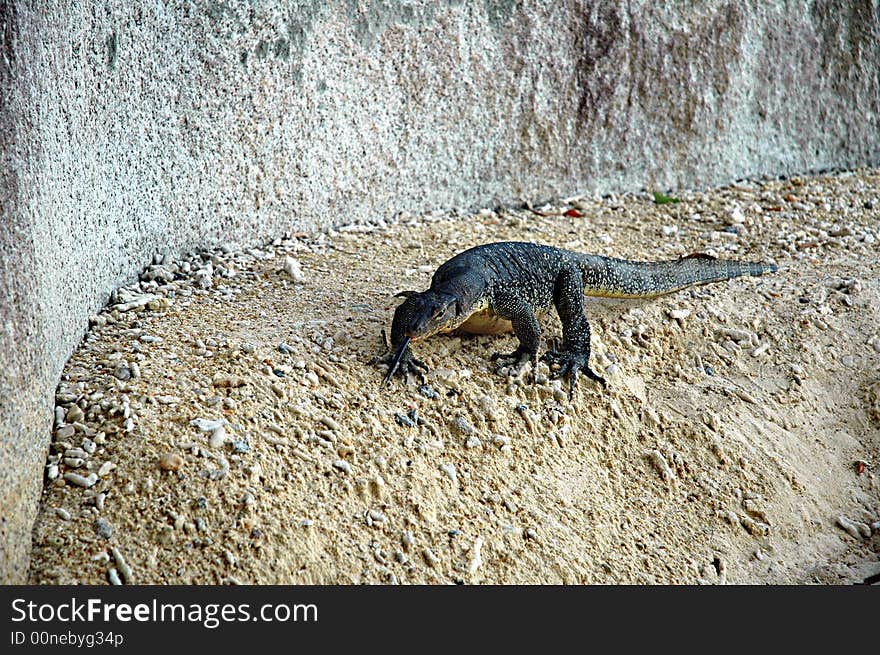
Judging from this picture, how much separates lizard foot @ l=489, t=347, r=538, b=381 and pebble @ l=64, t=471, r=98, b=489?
228 cm

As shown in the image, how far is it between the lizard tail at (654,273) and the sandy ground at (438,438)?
110 millimetres

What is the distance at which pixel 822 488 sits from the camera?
555 cm

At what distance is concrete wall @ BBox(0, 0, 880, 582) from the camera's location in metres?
4.16

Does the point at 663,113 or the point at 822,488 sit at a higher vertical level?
the point at 663,113

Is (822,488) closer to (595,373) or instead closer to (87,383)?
(595,373)

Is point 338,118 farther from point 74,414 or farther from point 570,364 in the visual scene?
point 74,414

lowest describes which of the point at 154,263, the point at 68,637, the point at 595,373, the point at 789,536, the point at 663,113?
the point at 789,536

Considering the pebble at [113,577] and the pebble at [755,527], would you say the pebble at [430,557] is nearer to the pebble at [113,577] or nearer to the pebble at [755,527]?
the pebble at [113,577]

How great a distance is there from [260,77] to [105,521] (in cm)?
340

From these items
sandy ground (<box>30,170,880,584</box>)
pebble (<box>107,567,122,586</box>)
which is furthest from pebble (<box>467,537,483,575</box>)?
pebble (<box>107,567,122,586</box>)

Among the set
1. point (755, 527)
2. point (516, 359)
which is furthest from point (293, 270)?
point (755, 527)

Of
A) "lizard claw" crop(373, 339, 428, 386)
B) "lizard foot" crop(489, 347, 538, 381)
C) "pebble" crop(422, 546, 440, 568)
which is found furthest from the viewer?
"lizard foot" crop(489, 347, 538, 381)

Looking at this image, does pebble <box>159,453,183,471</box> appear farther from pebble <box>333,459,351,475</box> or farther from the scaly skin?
the scaly skin

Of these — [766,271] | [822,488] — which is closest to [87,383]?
[822,488]
